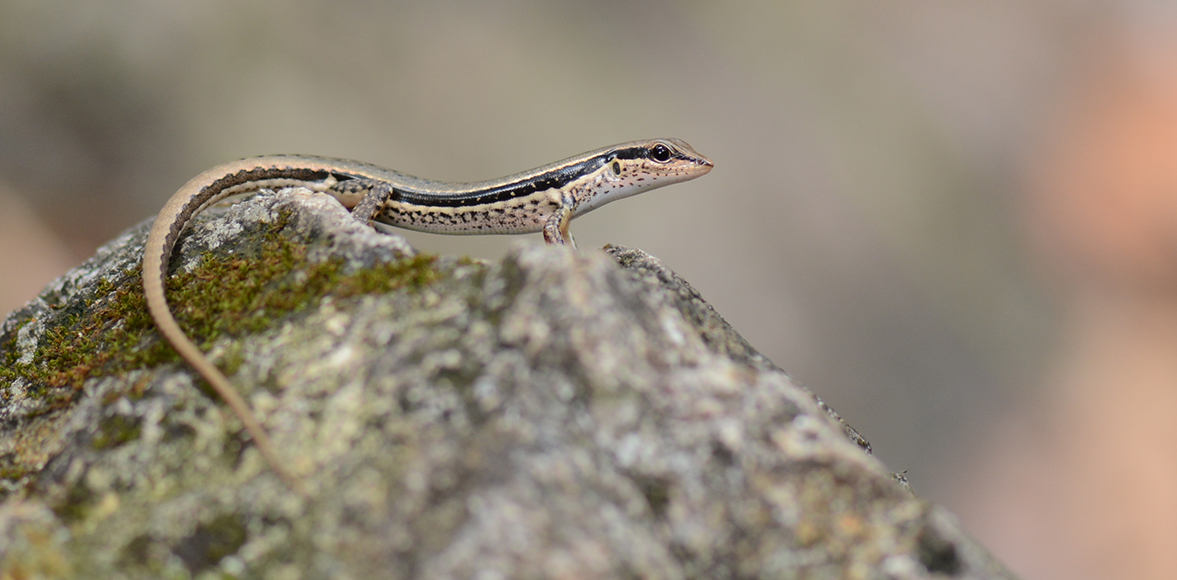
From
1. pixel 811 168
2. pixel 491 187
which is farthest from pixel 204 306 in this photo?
pixel 811 168

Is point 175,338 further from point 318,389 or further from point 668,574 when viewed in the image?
point 668,574

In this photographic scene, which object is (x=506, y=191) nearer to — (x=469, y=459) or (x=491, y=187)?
(x=491, y=187)

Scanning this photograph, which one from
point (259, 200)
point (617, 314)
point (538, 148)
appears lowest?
point (617, 314)

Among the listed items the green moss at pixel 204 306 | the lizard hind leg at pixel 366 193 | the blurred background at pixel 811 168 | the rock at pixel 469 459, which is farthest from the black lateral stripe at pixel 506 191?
the blurred background at pixel 811 168

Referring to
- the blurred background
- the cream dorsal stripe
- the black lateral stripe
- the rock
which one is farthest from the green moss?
the blurred background

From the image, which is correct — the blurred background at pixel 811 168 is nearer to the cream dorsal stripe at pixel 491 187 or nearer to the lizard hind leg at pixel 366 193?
the cream dorsal stripe at pixel 491 187

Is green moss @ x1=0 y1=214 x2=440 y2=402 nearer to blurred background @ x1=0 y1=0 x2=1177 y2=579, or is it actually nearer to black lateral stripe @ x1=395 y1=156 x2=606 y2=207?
black lateral stripe @ x1=395 y1=156 x2=606 y2=207

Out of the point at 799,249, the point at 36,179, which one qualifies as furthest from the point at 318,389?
the point at 799,249
